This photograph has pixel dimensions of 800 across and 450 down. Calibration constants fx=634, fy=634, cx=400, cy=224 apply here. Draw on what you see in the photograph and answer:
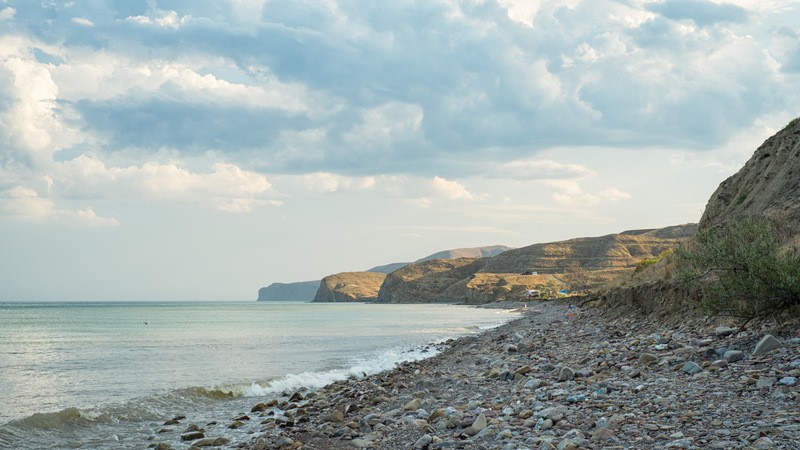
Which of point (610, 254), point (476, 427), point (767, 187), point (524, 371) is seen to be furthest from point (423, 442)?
point (610, 254)

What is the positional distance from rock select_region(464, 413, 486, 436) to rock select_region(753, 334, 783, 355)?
4959 mm

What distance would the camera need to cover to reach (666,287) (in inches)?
874

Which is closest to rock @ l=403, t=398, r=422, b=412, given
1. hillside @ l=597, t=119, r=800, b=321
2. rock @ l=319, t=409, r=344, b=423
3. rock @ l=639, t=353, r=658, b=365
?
rock @ l=319, t=409, r=344, b=423

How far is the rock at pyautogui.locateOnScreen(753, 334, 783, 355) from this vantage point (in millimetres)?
10695

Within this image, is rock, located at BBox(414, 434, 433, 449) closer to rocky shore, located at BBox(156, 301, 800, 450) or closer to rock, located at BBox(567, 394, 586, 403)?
rocky shore, located at BBox(156, 301, 800, 450)

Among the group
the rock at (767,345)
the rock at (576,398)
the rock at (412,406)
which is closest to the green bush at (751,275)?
the rock at (767,345)

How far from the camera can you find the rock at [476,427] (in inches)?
371

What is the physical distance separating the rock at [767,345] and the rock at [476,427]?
4959 millimetres

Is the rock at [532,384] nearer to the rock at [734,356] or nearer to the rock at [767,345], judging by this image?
the rock at [734,356]

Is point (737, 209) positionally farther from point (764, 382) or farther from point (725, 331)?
point (764, 382)

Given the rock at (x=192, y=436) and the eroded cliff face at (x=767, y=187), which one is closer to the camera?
the rock at (x=192, y=436)

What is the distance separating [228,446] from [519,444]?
5871 mm

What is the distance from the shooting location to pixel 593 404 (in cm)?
969

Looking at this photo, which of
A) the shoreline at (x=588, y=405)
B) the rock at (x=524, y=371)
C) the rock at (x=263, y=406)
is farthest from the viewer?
the rock at (x=263, y=406)
